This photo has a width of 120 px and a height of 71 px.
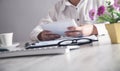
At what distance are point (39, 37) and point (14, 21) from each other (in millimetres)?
1749

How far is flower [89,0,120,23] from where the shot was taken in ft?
3.38

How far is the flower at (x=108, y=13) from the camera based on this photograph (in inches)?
40.6

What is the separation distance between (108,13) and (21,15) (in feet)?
7.83

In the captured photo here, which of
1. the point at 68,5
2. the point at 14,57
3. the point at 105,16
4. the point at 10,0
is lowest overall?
the point at 14,57

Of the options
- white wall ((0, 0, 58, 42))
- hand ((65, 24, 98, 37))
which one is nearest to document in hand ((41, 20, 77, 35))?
hand ((65, 24, 98, 37))

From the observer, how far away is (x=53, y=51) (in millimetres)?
833

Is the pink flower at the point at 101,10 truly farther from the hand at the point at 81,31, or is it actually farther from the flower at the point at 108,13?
the hand at the point at 81,31

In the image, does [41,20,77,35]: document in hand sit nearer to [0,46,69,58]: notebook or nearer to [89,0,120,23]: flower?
[89,0,120,23]: flower

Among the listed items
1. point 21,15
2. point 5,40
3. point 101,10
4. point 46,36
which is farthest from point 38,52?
point 21,15

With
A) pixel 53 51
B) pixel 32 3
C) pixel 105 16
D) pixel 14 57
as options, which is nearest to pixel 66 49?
pixel 53 51

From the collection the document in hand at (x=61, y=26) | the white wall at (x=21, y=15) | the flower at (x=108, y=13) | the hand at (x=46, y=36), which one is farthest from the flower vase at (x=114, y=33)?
the white wall at (x=21, y=15)

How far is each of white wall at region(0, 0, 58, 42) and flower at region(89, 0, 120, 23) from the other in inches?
85.8

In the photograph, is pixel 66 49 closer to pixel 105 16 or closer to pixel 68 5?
pixel 105 16

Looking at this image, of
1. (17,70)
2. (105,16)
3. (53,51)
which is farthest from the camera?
(105,16)
